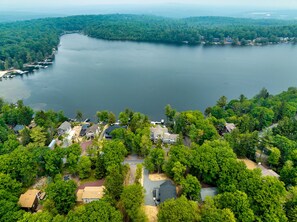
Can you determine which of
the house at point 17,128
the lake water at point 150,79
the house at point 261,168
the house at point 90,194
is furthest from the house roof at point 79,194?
the lake water at point 150,79

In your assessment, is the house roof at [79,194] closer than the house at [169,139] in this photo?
Yes

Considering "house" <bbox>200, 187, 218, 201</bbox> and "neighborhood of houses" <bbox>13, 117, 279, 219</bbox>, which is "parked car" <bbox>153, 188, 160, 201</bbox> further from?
"house" <bbox>200, 187, 218, 201</bbox>

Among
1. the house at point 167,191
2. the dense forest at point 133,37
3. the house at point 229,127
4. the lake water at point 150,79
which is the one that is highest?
the dense forest at point 133,37

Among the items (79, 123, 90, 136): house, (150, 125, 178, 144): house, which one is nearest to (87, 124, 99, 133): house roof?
(79, 123, 90, 136): house

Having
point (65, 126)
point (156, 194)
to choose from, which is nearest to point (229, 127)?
point (156, 194)

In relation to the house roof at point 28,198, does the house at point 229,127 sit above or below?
above

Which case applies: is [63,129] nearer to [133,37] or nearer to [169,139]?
[169,139]

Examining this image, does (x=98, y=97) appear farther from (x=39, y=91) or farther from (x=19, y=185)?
(x=19, y=185)

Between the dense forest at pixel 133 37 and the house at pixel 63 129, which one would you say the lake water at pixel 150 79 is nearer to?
the house at pixel 63 129
